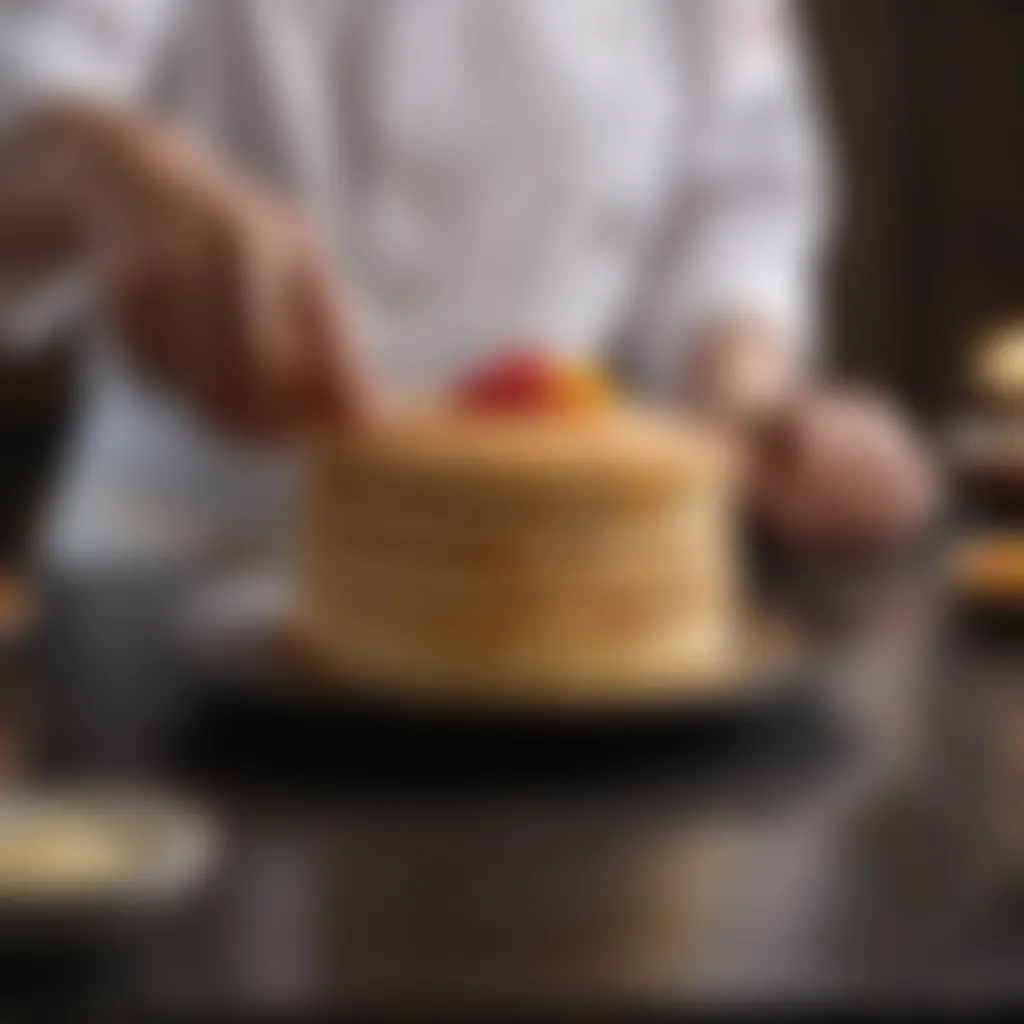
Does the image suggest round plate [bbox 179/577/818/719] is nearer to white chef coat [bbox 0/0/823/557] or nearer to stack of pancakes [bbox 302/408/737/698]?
stack of pancakes [bbox 302/408/737/698]

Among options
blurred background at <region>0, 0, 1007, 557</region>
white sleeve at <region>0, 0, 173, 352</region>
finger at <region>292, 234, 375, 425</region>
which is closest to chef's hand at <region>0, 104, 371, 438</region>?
finger at <region>292, 234, 375, 425</region>

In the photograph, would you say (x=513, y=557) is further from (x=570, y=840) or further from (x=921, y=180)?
(x=921, y=180)

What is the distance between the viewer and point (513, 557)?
741mm

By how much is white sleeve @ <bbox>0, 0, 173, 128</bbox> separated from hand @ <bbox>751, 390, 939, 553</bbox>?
348 mm

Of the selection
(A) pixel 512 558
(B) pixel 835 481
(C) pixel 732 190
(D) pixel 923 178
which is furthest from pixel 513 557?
(D) pixel 923 178

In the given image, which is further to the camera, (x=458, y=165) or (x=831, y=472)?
(x=458, y=165)

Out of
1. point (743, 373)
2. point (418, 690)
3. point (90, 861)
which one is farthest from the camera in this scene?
point (743, 373)

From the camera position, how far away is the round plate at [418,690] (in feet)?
2.33

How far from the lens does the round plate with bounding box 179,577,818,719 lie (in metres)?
0.71

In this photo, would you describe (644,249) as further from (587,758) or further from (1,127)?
(587,758)

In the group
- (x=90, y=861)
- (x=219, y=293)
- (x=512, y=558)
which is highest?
(x=219, y=293)

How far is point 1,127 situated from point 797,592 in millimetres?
381

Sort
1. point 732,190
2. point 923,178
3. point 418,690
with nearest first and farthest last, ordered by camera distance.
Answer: point 418,690, point 732,190, point 923,178

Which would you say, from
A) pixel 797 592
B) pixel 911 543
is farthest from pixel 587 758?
pixel 911 543
